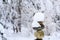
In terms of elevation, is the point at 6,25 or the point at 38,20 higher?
the point at 38,20

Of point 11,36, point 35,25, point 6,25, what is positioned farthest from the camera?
point 6,25

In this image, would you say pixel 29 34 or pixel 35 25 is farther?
pixel 29 34

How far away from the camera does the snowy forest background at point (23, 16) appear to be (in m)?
5.22

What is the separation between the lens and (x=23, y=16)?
17.5ft

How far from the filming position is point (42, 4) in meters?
5.47

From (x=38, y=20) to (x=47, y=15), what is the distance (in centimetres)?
378

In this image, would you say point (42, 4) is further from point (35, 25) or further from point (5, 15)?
point (35, 25)

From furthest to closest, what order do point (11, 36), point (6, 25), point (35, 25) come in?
point (6, 25), point (11, 36), point (35, 25)

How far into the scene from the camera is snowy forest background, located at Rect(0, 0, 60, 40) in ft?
17.1

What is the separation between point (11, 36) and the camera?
4.86 m

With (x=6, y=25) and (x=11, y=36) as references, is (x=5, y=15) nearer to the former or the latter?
(x=6, y=25)

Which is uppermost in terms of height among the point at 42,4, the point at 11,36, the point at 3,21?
the point at 42,4

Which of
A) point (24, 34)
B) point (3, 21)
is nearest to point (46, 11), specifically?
point (24, 34)

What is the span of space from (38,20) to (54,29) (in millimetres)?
3834
